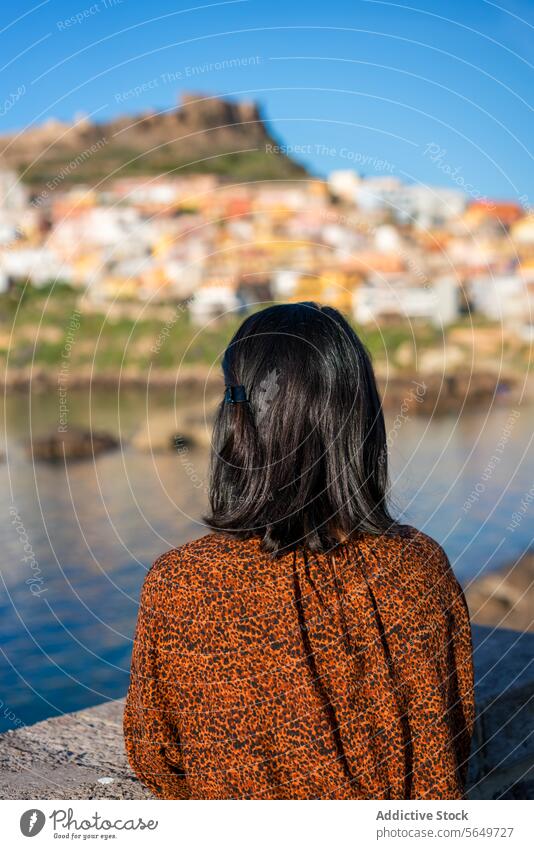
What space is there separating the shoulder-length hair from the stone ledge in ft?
2.11

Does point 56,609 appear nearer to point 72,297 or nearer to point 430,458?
point 430,458

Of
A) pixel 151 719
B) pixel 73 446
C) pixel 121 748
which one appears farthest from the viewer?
pixel 73 446

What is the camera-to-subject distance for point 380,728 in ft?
3.77

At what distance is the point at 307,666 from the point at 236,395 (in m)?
0.34

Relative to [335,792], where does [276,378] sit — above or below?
above

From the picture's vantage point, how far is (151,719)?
3.95ft

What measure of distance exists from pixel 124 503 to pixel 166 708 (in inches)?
493

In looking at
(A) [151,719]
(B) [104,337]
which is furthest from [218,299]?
(B) [104,337]

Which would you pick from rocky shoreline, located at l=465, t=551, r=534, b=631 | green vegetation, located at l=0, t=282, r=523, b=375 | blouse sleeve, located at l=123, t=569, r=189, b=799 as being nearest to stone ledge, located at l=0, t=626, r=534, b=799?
blouse sleeve, located at l=123, t=569, r=189, b=799

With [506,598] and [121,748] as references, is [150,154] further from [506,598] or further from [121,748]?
[121,748]

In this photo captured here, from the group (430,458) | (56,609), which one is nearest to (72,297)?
(430,458)

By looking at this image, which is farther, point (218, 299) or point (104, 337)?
point (104, 337)

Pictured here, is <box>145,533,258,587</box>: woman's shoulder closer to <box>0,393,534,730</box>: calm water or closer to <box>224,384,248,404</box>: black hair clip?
<box>224,384,248,404</box>: black hair clip
